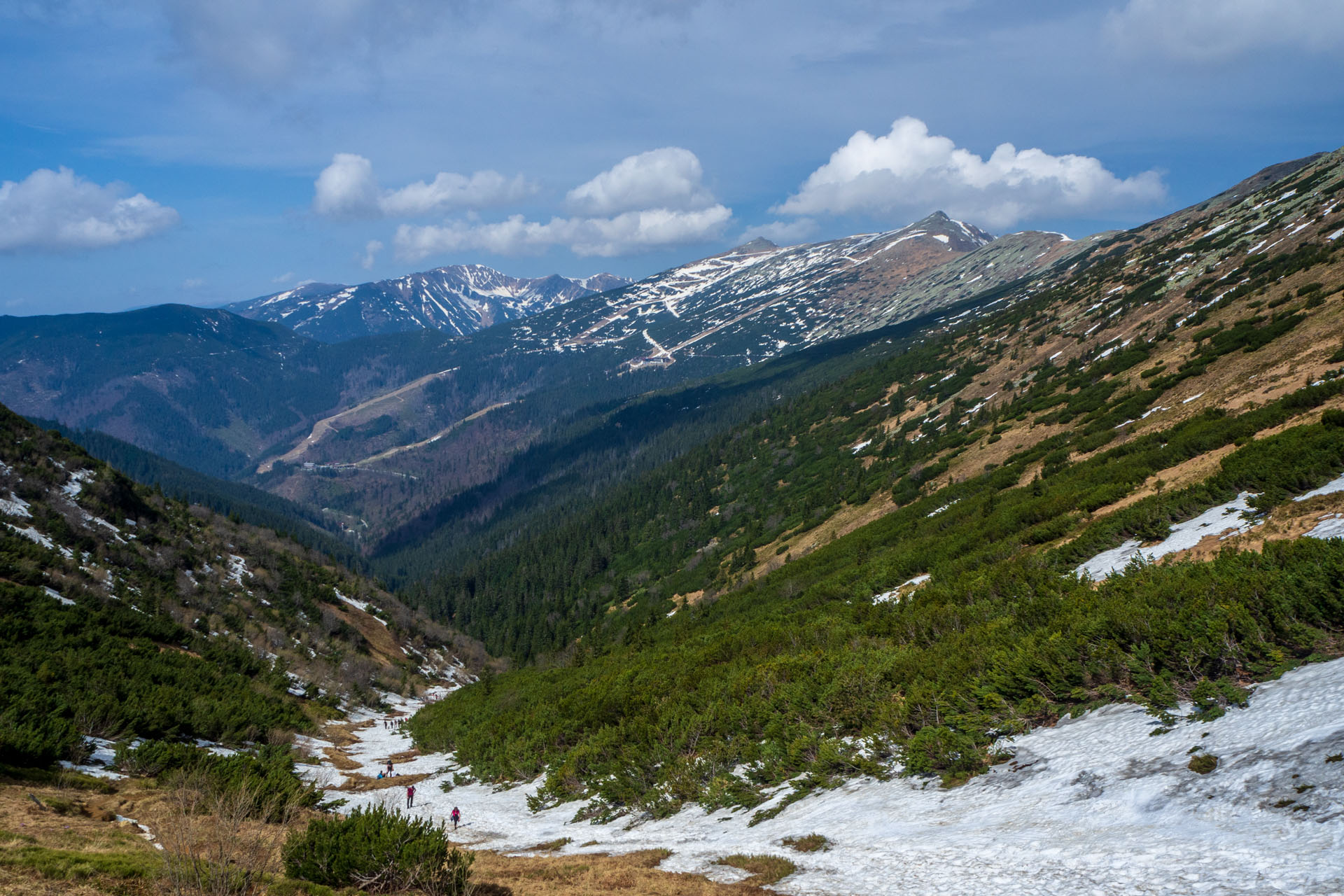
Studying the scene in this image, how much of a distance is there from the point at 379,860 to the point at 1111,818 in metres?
12.4

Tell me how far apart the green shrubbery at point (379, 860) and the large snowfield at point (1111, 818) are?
5.16 metres

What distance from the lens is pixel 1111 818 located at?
10.2 m

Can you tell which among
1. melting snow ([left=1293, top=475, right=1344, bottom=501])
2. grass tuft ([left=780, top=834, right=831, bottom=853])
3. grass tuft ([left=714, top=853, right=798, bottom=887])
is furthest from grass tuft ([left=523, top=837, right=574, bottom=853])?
melting snow ([left=1293, top=475, right=1344, bottom=501])

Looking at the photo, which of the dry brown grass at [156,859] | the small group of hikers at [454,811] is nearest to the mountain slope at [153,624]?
the dry brown grass at [156,859]

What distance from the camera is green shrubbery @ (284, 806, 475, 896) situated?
11773 mm

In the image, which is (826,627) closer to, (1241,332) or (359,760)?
(359,760)

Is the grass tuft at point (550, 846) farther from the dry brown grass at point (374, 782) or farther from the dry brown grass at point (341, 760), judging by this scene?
the dry brown grass at point (341, 760)

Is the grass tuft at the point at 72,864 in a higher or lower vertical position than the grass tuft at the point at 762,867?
higher

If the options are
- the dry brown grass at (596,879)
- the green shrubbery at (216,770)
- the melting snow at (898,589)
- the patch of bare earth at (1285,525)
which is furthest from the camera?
the melting snow at (898,589)

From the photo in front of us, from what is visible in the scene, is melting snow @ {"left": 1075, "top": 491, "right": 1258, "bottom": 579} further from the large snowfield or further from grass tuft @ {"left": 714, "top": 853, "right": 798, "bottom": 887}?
grass tuft @ {"left": 714, "top": 853, "right": 798, "bottom": 887}

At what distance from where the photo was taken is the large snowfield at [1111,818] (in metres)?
8.29

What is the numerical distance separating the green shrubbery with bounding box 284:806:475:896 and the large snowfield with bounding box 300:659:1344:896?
16.9 feet

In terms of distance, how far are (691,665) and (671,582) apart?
2492 inches

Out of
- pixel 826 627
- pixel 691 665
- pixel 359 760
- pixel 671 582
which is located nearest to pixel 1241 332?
pixel 826 627
